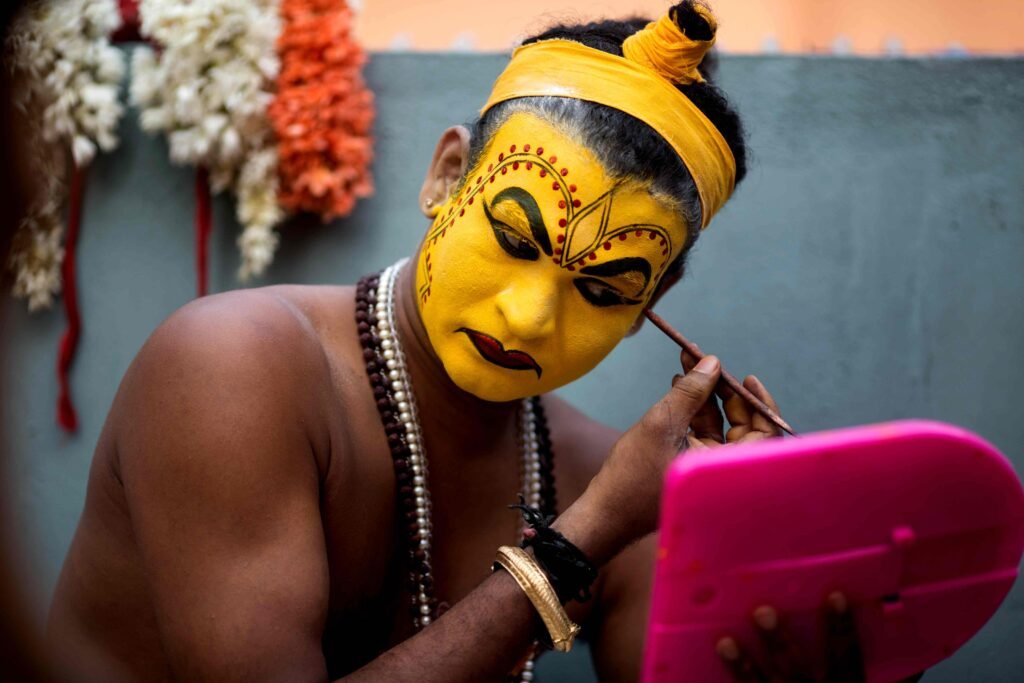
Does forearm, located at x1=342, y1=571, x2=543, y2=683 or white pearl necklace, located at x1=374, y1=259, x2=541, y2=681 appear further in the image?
white pearl necklace, located at x1=374, y1=259, x2=541, y2=681

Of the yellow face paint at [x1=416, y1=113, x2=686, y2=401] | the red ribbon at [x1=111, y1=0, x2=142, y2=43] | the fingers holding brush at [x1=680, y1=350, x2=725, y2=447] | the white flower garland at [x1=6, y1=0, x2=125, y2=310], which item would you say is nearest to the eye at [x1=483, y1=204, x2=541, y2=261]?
the yellow face paint at [x1=416, y1=113, x2=686, y2=401]

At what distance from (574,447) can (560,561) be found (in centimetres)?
78

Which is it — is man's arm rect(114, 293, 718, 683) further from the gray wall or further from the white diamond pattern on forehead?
the gray wall

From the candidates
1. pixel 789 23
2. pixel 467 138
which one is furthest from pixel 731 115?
pixel 789 23

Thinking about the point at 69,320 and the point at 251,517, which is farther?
the point at 69,320

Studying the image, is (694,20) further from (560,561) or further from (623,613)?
(623,613)

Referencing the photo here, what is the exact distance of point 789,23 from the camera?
3.34 m

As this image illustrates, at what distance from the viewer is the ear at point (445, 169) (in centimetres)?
233

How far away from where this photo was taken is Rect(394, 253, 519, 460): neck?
2.32m

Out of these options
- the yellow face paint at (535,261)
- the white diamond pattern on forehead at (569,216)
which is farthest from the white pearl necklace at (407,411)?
the white diamond pattern on forehead at (569,216)

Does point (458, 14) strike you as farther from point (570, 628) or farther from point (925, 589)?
point (925, 589)

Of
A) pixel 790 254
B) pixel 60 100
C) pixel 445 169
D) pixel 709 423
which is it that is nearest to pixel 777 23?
pixel 790 254

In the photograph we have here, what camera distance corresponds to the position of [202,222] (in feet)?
9.81

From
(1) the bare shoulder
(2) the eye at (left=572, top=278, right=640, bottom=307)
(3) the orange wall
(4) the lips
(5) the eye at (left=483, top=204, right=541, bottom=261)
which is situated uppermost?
(3) the orange wall
